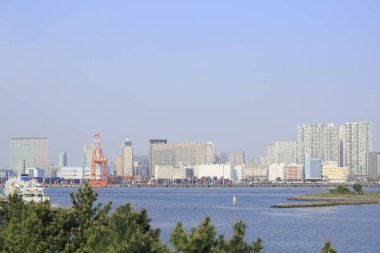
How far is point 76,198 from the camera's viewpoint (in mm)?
28359

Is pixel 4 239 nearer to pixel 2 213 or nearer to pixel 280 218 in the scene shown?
pixel 2 213

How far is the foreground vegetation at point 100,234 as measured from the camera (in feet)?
65.8

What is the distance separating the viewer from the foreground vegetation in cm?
2005

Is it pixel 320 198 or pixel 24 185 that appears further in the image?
pixel 320 198

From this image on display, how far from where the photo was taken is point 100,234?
22.2 metres

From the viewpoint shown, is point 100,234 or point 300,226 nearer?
point 100,234

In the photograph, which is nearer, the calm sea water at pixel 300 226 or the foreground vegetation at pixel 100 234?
the foreground vegetation at pixel 100 234

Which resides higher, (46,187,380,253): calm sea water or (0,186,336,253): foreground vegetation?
(0,186,336,253): foreground vegetation

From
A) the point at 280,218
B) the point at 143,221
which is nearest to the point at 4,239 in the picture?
the point at 143,221

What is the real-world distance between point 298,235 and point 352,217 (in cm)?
2114

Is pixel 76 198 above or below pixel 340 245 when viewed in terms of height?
above

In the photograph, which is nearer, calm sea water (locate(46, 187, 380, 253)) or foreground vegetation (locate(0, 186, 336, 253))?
foreground vegetation (locate(0, 186, 336, 253))

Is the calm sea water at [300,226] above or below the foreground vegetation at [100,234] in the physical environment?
below

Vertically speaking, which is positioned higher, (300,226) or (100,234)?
(100,234)
